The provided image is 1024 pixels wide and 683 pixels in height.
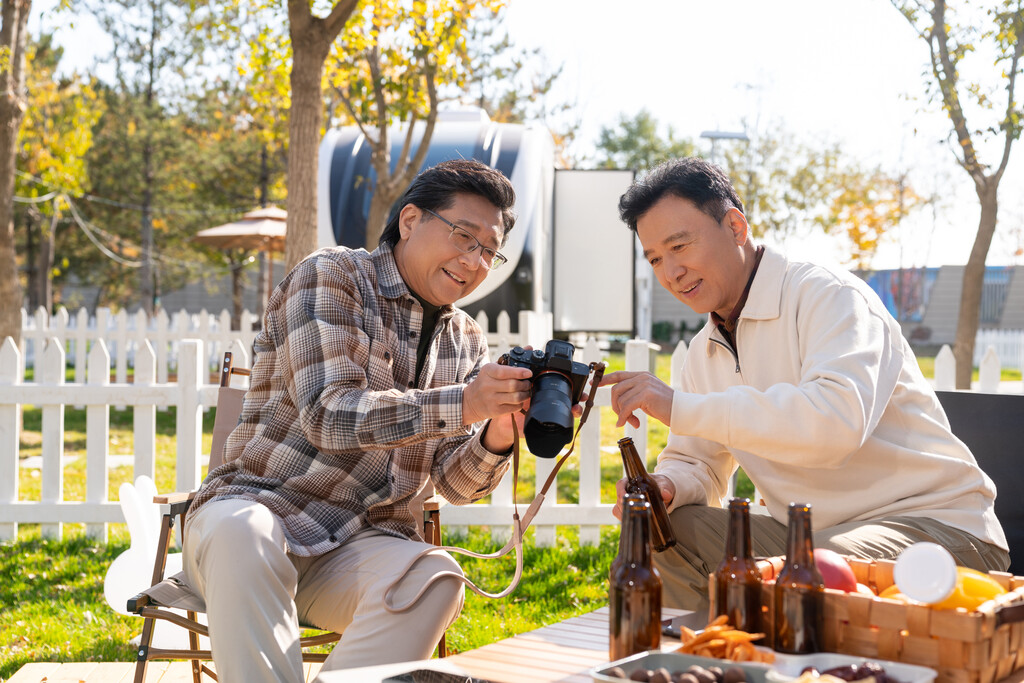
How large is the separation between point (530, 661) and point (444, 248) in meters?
1.22

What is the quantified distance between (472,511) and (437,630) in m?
2.99

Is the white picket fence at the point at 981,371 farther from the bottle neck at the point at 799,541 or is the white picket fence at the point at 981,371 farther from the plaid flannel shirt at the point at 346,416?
the bottle neck at the point at 799,541

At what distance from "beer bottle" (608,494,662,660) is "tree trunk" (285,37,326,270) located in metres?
4.60

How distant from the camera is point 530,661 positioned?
180 cm

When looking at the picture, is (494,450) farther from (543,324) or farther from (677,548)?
(543,324)

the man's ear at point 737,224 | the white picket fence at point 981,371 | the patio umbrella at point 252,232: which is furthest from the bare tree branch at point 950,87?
the patio umbrella at point 252,232

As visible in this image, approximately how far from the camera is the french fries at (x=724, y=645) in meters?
1.52

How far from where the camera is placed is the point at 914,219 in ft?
92.2

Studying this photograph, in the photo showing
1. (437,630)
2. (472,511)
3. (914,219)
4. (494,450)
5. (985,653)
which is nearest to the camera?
(985,653)

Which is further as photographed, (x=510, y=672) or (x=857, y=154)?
(x=857, y=154)

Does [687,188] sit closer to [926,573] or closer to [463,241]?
[463,241]

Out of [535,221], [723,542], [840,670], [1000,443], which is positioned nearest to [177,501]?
[723,542]

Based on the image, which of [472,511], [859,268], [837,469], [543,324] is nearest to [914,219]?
[859,268]

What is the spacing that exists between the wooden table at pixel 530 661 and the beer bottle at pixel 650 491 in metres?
0.34
